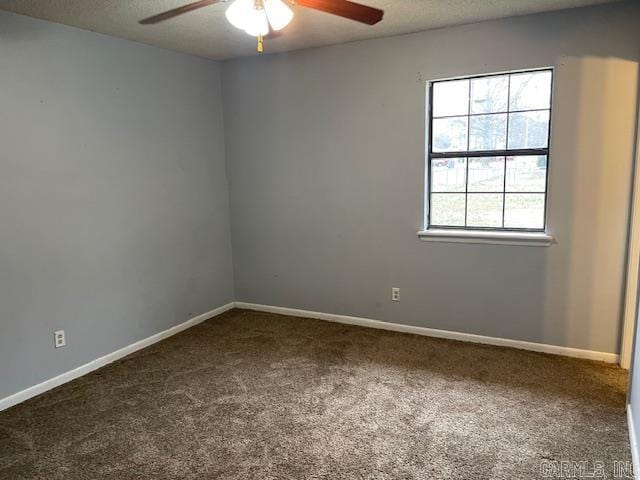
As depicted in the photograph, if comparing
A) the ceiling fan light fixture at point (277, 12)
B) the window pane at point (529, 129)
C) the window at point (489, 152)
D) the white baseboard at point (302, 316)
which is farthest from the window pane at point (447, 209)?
the ceiling fan light fixture at point (277, 12)

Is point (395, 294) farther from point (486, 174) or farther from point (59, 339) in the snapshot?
point (59, 339)

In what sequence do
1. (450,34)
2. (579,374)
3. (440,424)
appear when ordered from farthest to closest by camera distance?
(450,34) → (579,374) → (440,424)

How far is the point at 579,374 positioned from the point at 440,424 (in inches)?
47.2

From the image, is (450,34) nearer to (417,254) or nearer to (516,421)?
(417,254)

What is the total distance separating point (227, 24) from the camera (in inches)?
122

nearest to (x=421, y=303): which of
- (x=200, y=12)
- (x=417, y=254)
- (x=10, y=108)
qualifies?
(x=417, y=254)

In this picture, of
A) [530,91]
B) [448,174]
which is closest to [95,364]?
[448,174]

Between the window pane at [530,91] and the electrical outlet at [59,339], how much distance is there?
3.61 meters

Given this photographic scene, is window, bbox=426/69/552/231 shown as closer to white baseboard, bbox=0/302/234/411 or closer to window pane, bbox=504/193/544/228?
window pane, bbox=504/193/544/228

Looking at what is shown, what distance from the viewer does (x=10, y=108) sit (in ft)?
9.04

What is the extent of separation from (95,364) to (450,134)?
Result: 3.24 meters

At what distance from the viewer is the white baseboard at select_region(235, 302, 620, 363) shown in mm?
3240

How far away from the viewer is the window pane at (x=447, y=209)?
3.62 metres

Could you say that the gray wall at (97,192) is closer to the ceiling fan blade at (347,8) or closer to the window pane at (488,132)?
the ceiling fan blade at (347,8)
